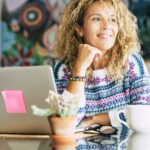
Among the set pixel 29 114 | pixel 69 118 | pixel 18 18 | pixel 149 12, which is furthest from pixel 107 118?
pixel 18 18

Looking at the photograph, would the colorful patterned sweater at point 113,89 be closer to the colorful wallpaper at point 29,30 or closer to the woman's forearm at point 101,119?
the woman's forearm at point 101,119

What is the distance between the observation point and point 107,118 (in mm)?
1799

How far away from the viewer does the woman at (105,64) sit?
1.82 metres

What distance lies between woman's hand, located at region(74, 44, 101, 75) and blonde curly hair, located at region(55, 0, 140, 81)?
0.37 feet

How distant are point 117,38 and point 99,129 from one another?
0.55 meters

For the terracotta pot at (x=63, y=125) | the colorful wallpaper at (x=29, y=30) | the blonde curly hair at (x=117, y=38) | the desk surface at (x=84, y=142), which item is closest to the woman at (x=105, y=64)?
the blonde curly hair at (x=117, y=38)

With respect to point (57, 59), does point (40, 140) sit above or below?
below

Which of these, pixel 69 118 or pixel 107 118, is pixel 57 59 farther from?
pixel 69 118

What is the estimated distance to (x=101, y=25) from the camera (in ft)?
6.14

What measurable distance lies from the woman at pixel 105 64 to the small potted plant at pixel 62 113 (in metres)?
0.63

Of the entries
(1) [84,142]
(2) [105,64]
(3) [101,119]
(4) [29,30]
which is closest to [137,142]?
(1) [84,142]

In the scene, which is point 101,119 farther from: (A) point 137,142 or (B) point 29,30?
(B) point 29,30

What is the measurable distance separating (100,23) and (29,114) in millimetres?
684

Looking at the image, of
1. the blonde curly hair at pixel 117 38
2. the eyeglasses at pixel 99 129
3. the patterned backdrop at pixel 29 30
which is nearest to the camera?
the eyeglasses at pixel 99 129
